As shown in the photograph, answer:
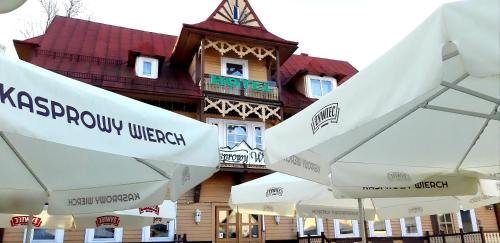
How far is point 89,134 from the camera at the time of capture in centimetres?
247

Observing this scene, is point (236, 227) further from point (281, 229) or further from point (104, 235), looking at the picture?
point (104, 235)

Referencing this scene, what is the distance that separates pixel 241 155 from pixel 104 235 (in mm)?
5305

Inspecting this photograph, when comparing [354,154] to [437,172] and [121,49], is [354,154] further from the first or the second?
[121,49]

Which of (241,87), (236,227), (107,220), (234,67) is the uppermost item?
(234,67)

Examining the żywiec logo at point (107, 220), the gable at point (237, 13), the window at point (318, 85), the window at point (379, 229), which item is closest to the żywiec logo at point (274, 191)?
the żywiec logo at point (107, 220)

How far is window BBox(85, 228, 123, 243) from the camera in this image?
44.2ft

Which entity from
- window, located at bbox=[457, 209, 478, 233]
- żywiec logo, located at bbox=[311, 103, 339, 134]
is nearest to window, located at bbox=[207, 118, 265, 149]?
window, located at bbox=[457, 209, 478, 233]

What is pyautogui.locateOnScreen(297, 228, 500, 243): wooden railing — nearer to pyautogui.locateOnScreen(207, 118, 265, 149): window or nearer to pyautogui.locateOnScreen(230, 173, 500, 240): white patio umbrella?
pyautogui.locateOnScreen(207, 118, 265, 149): window

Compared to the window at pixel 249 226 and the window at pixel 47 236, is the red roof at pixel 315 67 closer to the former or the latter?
the window at pixel 249 226

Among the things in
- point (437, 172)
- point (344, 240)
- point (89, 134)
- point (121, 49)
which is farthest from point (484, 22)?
point (121, 49)

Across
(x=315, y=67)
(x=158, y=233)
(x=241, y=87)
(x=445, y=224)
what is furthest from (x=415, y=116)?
(x=315, y=67)

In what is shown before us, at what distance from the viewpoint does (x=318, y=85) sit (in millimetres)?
19062

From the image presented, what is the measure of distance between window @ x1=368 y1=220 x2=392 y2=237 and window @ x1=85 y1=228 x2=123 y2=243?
984cm

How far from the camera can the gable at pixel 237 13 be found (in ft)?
60.7
